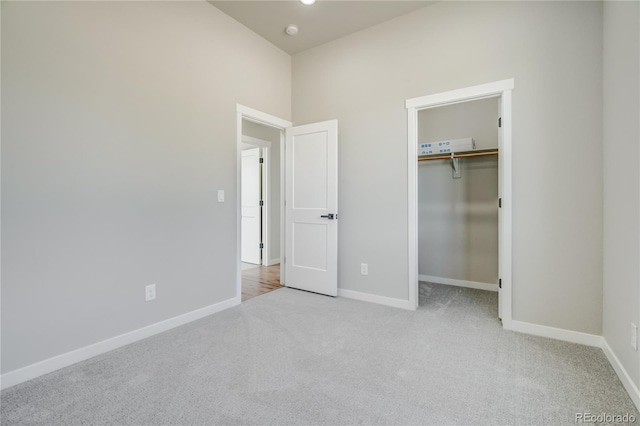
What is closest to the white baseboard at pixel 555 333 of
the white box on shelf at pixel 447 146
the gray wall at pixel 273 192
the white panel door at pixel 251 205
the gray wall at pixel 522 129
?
the gray wall at pixel 522 129

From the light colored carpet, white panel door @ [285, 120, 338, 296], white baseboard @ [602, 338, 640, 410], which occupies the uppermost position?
white panel door @ [285, 120, 338, 296]

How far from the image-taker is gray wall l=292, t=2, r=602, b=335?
220 cm

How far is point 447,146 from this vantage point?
356 centimetres

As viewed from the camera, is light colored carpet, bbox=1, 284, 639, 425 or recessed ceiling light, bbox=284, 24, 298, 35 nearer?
light colored carpet, bbox=1, 284, 639, 425

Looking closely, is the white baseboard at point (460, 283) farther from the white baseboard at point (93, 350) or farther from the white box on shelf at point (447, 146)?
the white baseboard at point (93, 350)

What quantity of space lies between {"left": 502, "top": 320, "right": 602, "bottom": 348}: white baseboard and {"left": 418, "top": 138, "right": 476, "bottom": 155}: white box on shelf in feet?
6.38

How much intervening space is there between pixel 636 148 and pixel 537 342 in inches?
57.7

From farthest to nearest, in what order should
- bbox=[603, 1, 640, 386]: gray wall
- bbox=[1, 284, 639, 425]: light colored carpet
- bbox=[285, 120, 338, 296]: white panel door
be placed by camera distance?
bbox=[285, 120, 338, 296]: white panel door → bbox=[603, 1, 640, 386]: gray wall → bbox=[1, 284, 639, 425]: light colored carpet

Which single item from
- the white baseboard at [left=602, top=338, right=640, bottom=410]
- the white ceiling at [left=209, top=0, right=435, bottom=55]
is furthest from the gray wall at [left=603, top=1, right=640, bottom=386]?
the white ceiling at [left=209, top=0, right=435, bottom=55]

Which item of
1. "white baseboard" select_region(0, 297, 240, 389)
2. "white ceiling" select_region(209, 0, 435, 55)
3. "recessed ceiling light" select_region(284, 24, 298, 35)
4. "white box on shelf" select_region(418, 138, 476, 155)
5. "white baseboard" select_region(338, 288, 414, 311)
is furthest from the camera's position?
"white box on shelf" select_region(418, 138, 476, 155)

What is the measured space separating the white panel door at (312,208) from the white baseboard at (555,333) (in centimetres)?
170

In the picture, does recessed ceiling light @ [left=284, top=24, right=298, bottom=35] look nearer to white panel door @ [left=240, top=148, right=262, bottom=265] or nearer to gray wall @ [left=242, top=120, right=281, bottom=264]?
gray wall @ [left=242, top=120, right=281, bottom=264]

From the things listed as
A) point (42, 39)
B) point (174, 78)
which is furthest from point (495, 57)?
point (42, 39)

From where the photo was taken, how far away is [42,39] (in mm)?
1812
